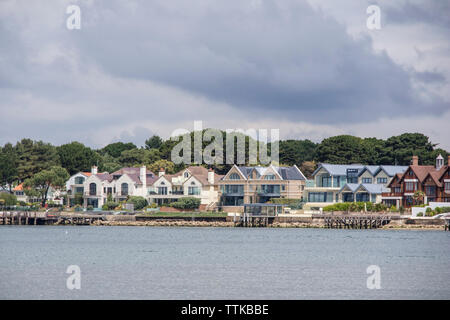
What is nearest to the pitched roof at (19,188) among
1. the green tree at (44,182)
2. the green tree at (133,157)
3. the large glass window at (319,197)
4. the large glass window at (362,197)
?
the green tree at (44,182)

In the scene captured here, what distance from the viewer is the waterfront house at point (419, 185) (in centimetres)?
8769

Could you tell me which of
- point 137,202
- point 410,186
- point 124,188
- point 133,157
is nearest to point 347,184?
point 410,186

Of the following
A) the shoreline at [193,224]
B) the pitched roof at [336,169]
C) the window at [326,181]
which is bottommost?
the shoreline at [193,224]

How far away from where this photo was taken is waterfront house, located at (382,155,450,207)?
87688mm

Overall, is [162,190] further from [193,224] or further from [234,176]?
[193,224]

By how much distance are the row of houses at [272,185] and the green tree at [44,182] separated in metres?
1.82

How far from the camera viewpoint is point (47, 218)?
317 feet

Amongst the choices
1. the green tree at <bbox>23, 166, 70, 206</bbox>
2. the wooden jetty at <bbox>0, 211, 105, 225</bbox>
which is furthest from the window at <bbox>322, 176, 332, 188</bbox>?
the green tree at <bbox>23, 166, 70, 206</bbox>

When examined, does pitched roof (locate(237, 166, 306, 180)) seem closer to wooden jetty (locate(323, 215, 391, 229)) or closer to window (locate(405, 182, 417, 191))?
wooden jetty (locate(323, 215, 391, 229))

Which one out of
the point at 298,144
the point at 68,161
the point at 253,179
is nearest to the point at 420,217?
the point at 253,179

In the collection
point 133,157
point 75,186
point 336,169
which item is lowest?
point 75,186

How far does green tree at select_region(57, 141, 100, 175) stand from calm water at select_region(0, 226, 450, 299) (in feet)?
160

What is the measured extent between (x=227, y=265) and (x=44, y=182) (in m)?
68.6

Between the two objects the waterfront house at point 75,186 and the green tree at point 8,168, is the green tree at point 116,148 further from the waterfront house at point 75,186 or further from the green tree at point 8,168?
the waterfront house at point 75,186
